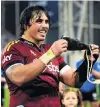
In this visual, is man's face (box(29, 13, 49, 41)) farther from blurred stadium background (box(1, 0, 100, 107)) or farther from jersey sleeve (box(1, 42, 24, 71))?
blurred stadium background (box(1, 0, 100, 107))

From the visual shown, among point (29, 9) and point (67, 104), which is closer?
point (29, 9)

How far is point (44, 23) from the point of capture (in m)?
2.89

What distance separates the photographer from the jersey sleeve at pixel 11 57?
2.78 metres

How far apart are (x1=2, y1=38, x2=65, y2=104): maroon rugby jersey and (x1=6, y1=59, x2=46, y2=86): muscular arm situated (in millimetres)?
101

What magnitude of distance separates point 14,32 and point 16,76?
43.9 ft

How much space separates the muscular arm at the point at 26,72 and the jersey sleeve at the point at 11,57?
0.08 metres

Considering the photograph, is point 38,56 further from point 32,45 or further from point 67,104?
point 67,104

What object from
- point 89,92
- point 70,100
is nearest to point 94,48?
point 70,100

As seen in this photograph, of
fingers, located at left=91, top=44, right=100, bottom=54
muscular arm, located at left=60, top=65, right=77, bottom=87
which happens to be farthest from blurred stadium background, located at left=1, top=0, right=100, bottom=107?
fingers, located at left=91, top=44, right=100, bottom=54

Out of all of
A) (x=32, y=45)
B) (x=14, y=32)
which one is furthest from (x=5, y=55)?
(x=14, y=32)

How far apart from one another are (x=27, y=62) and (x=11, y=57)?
0.10 metres

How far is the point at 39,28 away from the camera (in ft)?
9.40

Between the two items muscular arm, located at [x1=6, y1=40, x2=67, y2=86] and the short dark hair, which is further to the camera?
the short dark hair

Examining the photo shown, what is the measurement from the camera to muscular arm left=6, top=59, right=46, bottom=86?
8.60 feet
